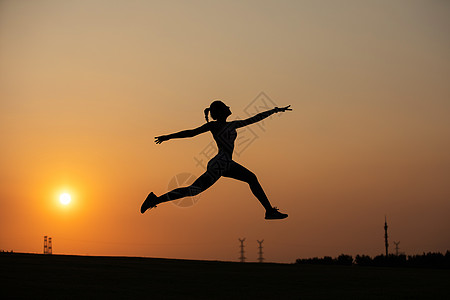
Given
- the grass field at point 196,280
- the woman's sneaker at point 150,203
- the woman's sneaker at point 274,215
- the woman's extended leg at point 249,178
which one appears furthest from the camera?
the woman's sneaker at point 274,215

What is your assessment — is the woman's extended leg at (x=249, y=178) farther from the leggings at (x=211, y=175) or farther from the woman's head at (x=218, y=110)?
the woman's head at (x=218, y=110)

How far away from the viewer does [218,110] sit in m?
18.0

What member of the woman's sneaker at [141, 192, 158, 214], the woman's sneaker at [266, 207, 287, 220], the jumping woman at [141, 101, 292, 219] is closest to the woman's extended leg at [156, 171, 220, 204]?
the jumping woman at [141, 101, 292, 219]

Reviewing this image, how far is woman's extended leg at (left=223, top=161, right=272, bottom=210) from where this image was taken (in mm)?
17625

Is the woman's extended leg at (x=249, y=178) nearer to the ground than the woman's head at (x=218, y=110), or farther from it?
nearer to the ground

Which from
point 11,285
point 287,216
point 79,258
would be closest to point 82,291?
point 11,285

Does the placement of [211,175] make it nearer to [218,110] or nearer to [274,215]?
[218,110]

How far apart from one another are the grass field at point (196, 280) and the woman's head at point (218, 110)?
175 inches

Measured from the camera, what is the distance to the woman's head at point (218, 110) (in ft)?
58.9

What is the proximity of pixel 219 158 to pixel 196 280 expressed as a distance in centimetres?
352

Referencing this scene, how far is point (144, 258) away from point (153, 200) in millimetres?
6947

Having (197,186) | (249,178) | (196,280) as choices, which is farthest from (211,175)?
(196,280)

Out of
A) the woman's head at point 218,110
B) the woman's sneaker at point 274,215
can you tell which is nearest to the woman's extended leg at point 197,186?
the woman's head at point 218,110

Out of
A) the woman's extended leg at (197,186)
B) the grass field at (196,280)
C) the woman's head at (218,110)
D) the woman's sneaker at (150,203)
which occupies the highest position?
the woman's head at (218,110)
